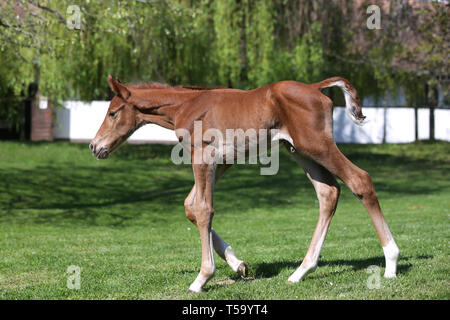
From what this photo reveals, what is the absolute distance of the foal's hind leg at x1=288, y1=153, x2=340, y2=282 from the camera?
5.75m

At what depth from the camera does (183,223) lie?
511 inches

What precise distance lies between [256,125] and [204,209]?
3.00ft

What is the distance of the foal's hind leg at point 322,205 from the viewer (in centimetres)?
575

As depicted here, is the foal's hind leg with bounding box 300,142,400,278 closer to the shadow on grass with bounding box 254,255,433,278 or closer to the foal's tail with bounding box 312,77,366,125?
the foal's tail with bounding box 312,77,366,125

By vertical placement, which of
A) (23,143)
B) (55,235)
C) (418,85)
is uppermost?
(418,85)

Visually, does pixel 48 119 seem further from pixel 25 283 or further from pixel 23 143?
pixel 25 283

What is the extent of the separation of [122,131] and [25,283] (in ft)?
6.60

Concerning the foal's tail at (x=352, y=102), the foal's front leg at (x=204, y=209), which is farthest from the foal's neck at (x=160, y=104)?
the foal's tail at (x=352, y=102)

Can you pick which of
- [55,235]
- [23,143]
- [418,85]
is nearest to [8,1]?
[55,235]

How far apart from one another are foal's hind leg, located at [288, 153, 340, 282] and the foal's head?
5.56 ft

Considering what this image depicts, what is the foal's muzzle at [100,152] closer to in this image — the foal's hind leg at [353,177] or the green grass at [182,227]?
the green grass at [182,227]

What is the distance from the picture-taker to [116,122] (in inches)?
229

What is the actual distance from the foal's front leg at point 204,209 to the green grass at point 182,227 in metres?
0.30

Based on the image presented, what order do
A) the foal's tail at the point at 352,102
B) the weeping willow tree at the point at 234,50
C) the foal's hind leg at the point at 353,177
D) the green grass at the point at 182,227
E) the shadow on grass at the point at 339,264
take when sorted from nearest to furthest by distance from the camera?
the foal's hind leg at the point at 353,177 → the foal's tail at the point at 352,102 → the green grass at the point at 182,227 → the shadow on grass at the point at 339,264 → the weeping willow tree at the point at 234,50
